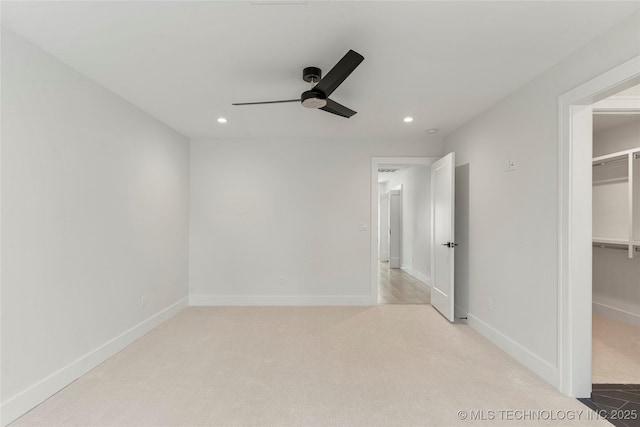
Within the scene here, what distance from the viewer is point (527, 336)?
2545 millimetres

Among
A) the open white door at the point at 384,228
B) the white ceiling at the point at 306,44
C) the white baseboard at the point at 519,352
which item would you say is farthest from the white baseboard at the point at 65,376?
the open white door at the point at 384,228

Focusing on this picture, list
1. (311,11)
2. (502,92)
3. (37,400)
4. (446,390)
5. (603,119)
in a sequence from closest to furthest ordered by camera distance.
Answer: (311,11)
(37,400)
(446,390)
(502,92)
(603,119)

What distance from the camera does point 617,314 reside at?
11.9ft

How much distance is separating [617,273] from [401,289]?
9.30ft

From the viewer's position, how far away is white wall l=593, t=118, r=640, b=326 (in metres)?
3.49

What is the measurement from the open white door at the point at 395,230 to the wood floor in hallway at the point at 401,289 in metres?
0.64

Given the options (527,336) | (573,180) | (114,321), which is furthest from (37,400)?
(573,180)

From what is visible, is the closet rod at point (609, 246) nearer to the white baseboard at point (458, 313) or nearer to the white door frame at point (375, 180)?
the white baseboard at point (458, 313)

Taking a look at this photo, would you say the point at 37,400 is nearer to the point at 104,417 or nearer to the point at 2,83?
the point at 104,417

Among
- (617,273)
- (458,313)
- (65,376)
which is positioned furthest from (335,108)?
(617,273)

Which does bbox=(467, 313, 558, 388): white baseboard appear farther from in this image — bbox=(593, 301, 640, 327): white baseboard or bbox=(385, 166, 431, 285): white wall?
bbox=(385, 166, 431, 285): white wall

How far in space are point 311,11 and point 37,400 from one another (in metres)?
3.02

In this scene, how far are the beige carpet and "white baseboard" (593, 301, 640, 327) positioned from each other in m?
1.93

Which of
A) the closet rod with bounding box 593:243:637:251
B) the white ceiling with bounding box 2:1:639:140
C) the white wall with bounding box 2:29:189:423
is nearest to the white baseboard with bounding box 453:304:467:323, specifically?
the closet rod with bounding box 593:243:637:251
